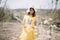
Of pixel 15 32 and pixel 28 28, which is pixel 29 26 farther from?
pixel 15 32

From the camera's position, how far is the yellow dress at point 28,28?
11.8 feet

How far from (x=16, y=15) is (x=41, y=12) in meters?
0.39

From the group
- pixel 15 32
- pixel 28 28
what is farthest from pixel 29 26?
pixel 15 32

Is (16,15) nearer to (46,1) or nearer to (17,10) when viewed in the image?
(17,10)

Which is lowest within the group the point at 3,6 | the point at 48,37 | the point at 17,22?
the point at 48,37

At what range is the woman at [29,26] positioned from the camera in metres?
3.59

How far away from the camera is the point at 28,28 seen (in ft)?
11.8

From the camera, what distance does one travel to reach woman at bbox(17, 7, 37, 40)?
3586 mm

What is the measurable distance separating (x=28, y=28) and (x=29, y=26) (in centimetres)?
3

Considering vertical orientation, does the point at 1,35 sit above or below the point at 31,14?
below

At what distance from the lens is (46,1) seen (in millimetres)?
3684

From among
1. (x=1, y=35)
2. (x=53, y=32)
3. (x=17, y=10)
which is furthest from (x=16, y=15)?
(x=53, y=32)

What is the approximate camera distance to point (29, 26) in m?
3.60

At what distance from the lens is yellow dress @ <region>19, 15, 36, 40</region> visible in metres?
3.59
